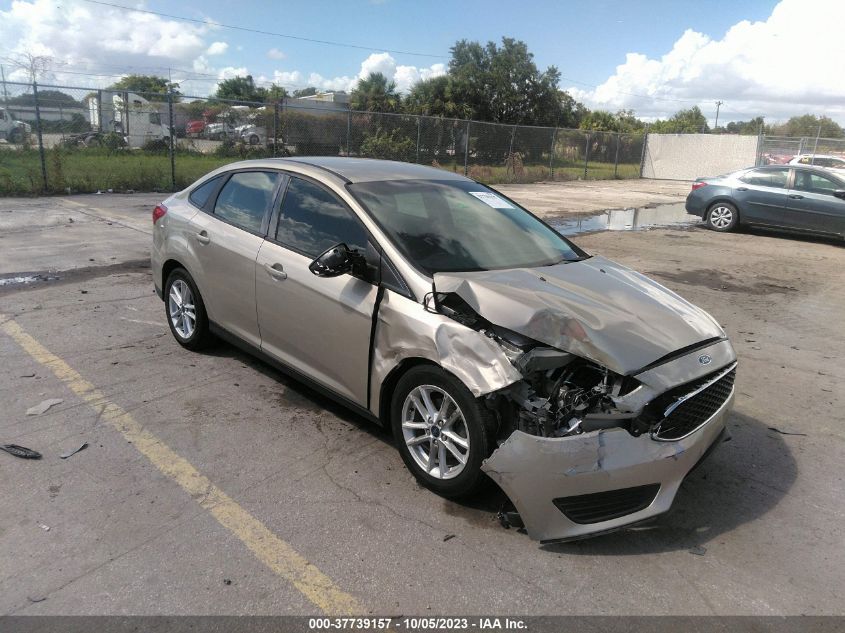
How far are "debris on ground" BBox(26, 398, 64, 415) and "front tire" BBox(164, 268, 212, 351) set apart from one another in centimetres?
112

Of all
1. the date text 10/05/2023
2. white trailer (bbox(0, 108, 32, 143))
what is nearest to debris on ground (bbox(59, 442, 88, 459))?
the date text 10/05/2023

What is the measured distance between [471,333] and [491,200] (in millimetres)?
1855

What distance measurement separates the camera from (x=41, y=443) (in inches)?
144

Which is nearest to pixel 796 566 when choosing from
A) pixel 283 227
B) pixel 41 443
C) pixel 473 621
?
pixel 473 621

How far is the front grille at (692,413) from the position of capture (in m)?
2.88

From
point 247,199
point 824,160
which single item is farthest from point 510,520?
point 824,160

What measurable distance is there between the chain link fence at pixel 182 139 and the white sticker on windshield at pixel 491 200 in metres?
13.3

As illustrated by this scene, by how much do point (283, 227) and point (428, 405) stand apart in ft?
5.63

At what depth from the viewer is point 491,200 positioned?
4.57 m

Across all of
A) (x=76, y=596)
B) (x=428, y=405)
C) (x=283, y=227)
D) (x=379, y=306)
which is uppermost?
(x=283, y=227)

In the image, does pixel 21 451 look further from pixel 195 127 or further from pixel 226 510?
pixel 195 127

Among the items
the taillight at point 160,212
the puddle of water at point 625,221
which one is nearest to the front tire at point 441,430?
the taillight at point 160,212

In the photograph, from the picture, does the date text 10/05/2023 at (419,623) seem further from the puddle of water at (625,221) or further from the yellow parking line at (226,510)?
the puddle of water at (625,221)

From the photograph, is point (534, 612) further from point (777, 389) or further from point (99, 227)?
point (99, 227)
